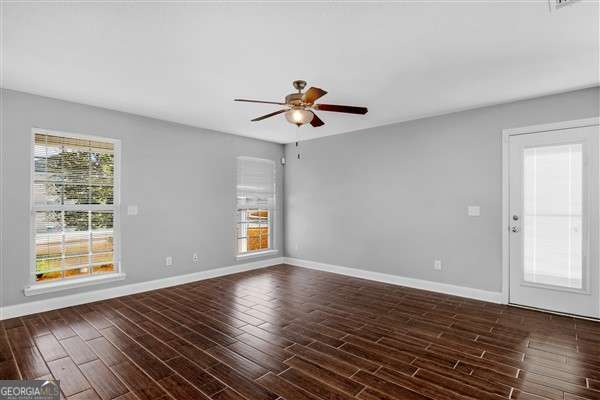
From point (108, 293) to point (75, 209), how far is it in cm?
121

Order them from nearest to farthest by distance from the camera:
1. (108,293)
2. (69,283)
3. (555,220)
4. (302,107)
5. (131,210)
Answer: (302,107) → (555,220) → (69,283) → (108,293) → (131,210)

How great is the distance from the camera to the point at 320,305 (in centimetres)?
397

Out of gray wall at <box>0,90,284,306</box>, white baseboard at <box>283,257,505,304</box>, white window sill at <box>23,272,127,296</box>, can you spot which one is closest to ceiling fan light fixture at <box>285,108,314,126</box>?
gray wall at <box>0,90,284,306</box>

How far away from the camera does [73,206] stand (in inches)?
158

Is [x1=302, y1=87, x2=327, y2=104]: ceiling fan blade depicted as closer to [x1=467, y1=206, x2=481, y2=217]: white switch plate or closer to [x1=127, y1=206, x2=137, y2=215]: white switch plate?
[x1=467, y1=206, x2=481, y2=217]: white switch plate

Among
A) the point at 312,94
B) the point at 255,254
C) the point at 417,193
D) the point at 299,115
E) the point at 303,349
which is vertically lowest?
the point at 303,349

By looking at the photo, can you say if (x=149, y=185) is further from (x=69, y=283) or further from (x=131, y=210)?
(x=69, y=283)

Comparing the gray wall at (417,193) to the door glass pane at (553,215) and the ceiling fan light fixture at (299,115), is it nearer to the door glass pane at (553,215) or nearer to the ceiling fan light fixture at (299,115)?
the door glass pane at (553,215)

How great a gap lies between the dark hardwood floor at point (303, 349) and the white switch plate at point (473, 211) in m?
1.17

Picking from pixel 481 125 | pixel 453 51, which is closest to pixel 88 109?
pixel 453 51

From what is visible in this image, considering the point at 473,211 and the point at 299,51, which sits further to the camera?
the point at 473,211

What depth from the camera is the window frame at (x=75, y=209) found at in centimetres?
367

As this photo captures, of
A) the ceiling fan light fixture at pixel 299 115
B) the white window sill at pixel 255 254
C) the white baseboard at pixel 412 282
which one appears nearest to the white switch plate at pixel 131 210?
the white window sill at pixel 255 254

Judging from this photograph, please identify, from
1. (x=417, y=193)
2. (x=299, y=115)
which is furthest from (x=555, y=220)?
(x=299, y=115)
